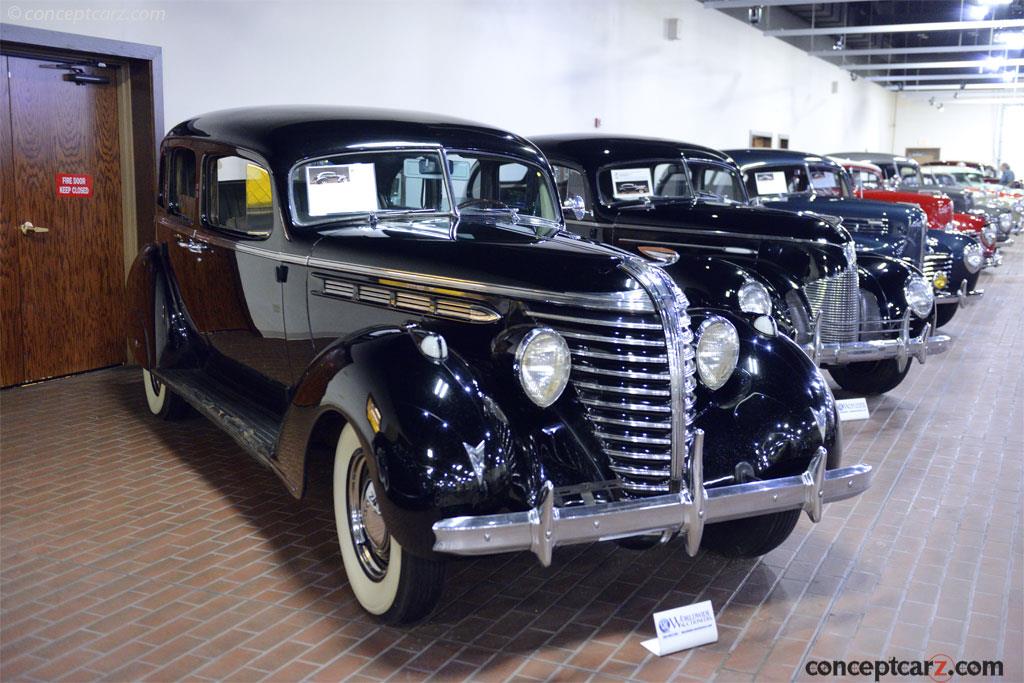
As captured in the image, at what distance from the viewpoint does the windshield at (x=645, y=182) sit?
673 centimetres

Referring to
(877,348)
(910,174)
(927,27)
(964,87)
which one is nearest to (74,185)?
(877,348)

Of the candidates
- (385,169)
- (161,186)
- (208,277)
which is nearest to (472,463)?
(385,169)

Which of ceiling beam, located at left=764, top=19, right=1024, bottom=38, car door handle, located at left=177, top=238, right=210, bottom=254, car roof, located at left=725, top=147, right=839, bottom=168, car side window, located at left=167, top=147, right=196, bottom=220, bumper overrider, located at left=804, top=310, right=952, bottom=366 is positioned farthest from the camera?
ceiling beam, located at left=764, top=19, right=1024, bottom=38

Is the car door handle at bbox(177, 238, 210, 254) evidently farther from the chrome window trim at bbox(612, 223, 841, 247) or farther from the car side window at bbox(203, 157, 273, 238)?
the chrome window trim at bbox(612, 223, 841, 247)

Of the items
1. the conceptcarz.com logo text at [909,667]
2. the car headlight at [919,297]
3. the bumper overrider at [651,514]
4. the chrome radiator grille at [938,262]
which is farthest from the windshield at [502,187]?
the chrome radiator grille at [938,262]

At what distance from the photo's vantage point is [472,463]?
2863mm

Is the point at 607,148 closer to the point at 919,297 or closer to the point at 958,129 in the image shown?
the point at 919,297

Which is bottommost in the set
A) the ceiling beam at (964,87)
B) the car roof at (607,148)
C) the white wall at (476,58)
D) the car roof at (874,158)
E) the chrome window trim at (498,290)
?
the chrome window trim at (498,290)

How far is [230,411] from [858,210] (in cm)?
654

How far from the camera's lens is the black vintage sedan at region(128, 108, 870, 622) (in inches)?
114

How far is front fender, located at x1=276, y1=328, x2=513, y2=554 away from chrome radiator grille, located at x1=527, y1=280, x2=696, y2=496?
36 cm

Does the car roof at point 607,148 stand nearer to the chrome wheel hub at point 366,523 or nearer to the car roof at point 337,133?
the car roof at point 337,133

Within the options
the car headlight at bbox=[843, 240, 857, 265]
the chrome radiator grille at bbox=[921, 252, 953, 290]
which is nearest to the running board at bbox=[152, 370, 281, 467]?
the car headlight at bbox=[843, 240, 857, 265]

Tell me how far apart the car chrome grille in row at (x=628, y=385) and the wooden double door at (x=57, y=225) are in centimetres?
465
